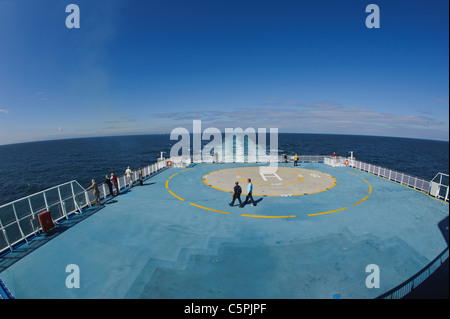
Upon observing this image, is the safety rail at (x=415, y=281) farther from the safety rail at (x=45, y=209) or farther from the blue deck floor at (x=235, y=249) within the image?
the safety rail at (x=45, y=209)

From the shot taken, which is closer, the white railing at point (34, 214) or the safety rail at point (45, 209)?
the white railing at point (34, 214)

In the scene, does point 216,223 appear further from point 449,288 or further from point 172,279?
point 449,288

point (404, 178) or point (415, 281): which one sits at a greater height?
point (404, 178)

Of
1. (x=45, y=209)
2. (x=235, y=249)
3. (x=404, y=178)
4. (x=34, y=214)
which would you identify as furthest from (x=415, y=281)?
(x=45, y=209)

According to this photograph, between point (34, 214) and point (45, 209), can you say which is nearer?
point (34, 214)

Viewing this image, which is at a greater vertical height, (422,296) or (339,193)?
(339,193)

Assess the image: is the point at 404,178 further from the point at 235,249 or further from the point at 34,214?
the point at 34,214

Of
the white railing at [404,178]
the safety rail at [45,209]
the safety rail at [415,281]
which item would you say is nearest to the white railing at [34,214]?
the safety rail at [45,209]
